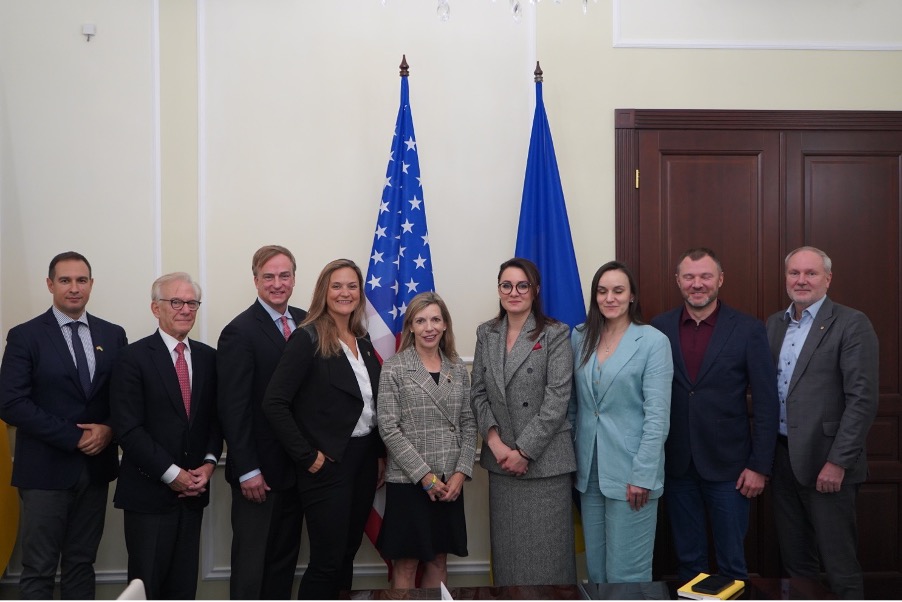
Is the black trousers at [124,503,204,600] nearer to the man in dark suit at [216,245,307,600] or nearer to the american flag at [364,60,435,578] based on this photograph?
the man in dark suit at [216,245,307,600]

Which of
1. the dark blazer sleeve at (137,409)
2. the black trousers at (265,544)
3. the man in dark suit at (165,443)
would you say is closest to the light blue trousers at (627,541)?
the black trousers at (265,544)

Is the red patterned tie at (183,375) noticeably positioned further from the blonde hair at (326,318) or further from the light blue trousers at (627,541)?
the light blue trousers at (627,541)

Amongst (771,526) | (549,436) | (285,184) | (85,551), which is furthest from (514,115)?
(85,551)

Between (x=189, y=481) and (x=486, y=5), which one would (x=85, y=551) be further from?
(x=486, y=5)

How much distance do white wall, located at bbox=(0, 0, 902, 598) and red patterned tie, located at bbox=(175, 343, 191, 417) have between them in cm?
69

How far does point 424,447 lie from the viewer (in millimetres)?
3111

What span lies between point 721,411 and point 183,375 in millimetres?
2399

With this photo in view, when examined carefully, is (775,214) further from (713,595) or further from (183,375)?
(183,375)

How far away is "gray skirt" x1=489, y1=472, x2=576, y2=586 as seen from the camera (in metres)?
3.15

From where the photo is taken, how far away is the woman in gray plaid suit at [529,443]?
312 cm

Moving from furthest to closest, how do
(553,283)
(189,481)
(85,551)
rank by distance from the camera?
(553,283) < (85,551) < (189,481)

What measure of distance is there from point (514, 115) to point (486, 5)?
0.63 m

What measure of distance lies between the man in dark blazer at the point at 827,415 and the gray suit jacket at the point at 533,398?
40.1 inches

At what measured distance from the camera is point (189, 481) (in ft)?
10.0
